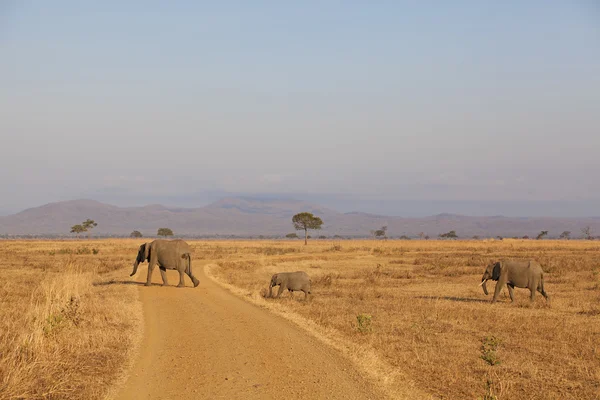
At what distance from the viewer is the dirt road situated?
10.6m

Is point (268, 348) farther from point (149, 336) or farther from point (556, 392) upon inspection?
point (556, 392)

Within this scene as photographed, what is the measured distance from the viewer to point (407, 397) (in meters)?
10.6

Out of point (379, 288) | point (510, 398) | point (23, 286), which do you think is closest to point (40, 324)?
point (510, 398)

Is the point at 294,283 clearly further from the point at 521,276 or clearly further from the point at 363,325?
the point at 521,276

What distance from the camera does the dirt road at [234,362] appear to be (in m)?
10.6

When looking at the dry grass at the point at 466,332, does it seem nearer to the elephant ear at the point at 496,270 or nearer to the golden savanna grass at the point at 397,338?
the golden savanna grass at the point at 397,338

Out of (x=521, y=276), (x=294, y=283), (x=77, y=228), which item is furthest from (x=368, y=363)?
(x=77, y=228)

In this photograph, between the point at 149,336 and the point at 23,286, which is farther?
the point at 23,286

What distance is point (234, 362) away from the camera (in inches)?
497

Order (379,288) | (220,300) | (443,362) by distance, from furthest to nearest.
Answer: (379,288) < (220,300) < (443,362)

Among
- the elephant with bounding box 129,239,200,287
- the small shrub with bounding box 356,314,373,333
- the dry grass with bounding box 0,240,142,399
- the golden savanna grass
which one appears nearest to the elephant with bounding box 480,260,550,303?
the golden savanna grass

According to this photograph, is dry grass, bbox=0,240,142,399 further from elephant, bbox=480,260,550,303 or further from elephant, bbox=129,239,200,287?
elephant, bbox=480,260,550,303

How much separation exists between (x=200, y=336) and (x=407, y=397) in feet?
22.3

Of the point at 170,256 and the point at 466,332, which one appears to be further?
the point at 170,256
